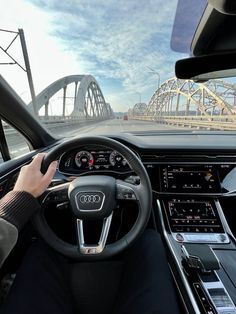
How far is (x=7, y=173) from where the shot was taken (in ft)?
8.29

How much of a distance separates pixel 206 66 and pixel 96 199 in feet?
3.68

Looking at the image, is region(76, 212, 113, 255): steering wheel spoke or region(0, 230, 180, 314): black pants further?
region(76, 212, 113, 255): steering wheel spoke

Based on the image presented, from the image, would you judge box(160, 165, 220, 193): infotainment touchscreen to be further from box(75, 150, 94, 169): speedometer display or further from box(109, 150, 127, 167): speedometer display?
box(75, 150, 94, 169): speedometer display

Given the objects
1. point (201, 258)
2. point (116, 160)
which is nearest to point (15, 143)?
point (116, 160)

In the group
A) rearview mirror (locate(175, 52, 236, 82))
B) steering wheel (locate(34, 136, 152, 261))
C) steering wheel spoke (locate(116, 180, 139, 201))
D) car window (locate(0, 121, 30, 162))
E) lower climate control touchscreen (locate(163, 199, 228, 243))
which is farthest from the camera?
car window (locate(0, 121, 30, 162))

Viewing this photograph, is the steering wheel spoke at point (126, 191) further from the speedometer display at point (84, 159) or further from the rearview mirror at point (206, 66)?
the rearview mirror at point (206, 66)

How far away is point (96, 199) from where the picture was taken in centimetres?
222

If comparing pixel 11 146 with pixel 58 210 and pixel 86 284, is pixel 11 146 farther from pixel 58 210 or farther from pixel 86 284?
pixel 86 284

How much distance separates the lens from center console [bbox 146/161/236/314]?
81.0 inches

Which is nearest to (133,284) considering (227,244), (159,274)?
(159,274)

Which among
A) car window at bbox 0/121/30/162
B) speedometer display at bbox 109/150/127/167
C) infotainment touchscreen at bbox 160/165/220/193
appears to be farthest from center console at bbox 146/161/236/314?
car window at bbox 0/121/30/162

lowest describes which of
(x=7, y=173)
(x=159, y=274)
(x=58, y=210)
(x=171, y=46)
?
(x=159, y=274)

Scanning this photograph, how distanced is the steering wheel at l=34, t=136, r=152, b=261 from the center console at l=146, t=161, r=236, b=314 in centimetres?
47

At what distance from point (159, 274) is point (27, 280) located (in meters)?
0.78
